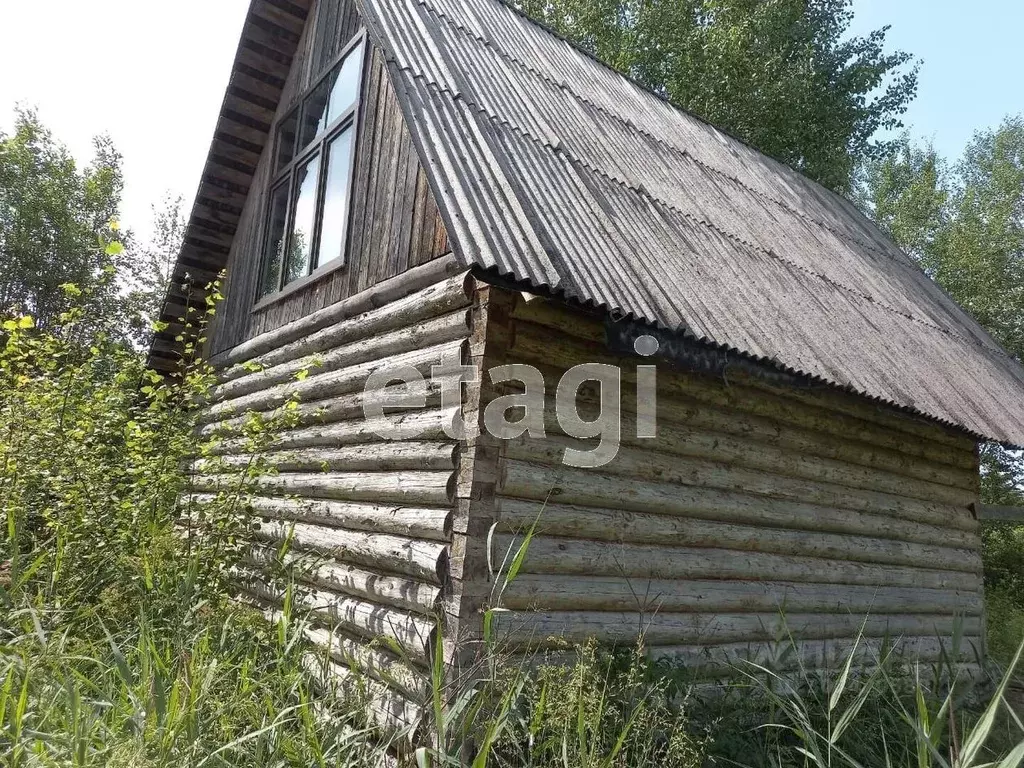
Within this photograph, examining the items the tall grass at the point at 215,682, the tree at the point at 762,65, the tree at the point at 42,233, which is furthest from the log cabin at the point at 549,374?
the tree at the point at 42,233

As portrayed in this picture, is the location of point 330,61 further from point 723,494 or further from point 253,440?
point 723,494

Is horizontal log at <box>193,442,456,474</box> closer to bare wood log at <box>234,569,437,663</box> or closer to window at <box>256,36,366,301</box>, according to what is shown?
bare wood log at <box>234,569,437,663</box>

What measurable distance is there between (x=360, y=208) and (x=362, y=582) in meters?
2.81

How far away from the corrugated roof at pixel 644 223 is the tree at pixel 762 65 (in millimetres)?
9177

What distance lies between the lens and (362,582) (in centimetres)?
444

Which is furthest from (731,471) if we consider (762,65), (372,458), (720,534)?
(762,65)

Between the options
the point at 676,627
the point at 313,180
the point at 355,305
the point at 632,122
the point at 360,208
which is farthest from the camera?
the point at 632,122

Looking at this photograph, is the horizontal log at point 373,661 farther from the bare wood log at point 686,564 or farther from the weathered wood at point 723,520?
the weathered wood at point 723,520

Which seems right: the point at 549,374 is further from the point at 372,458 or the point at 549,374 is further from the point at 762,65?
the point at 762,65

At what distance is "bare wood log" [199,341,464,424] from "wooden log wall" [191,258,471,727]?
0.01 meters

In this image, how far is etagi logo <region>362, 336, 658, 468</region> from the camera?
13.1 feet

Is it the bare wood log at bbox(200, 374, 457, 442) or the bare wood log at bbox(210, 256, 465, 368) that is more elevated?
the bare wood log at bbox(210, 256, 465, 368)

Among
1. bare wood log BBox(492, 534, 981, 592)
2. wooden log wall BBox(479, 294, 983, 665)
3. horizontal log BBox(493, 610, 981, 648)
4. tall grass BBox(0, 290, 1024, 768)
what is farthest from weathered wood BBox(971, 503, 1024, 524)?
tall grass BBox(0, 290, 1024, 768)

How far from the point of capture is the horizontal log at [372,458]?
405 centimetres
